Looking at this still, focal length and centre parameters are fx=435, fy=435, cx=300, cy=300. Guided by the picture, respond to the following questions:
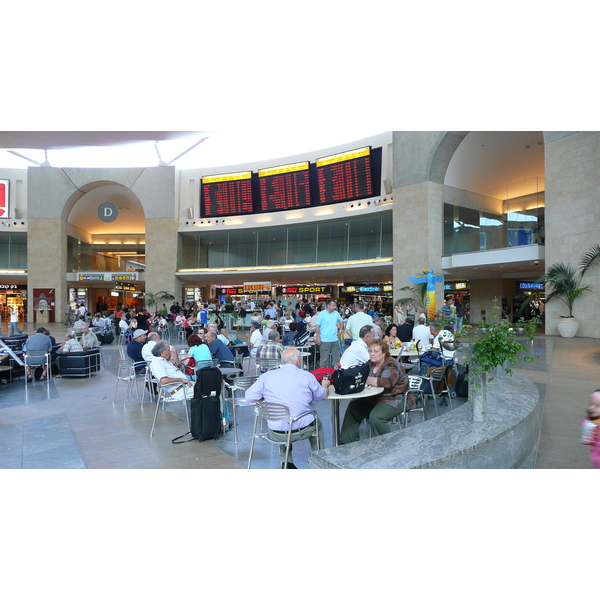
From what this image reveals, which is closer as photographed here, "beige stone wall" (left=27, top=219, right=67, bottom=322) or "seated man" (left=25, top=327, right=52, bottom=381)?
"seated man" (left=25, top=327, right=52, bottom=381)

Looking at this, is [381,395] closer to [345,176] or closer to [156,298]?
[345,176]

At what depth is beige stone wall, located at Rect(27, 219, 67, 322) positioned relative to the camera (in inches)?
1053

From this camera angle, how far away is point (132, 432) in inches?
208

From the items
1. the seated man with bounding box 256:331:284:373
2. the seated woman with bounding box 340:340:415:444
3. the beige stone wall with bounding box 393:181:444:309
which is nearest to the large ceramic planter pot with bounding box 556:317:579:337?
the beige stone wall with bounding box 393:181:444:309

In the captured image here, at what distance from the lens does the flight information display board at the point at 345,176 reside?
70.5 ft

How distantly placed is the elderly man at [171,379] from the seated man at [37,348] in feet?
13.0

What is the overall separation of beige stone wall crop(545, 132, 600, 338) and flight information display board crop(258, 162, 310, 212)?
12333mm

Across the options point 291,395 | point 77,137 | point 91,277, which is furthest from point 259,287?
point 291,395

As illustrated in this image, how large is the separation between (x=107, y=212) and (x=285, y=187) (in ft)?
44.6

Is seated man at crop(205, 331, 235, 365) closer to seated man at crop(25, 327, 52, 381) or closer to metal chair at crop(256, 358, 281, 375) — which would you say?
metal chair at crop(256, 358, 281, 375)

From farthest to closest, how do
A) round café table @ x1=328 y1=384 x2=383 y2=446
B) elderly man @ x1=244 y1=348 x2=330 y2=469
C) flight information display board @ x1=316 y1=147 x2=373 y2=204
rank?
flight information display board @ x1=316 y1=147 x2=373 y2=204 → round café table @ x1=328 y1=384 x2=383 y2=446 → elderly man @ x1=244 y1=348 x2=330 y2=469

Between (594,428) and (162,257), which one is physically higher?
(162,257)
